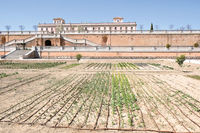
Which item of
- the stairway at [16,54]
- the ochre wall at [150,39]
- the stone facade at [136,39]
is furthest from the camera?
the ochre wall at [150,39]

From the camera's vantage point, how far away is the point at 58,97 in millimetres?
8445

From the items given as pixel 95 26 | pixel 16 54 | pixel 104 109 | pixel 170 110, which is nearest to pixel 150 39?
pixel 95 26

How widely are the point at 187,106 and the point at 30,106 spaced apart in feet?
22.5

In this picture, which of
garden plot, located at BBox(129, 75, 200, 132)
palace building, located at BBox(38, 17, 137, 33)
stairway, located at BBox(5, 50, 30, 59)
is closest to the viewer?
garden plot, located at BBox(129, 75, 200, 132)

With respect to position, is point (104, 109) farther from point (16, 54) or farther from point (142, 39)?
point (142, 39)

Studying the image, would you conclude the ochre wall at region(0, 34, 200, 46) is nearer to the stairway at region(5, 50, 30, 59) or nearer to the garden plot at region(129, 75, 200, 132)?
the stairway at region(5, 50, 30, 59)

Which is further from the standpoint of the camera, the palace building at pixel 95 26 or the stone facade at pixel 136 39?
the palace building at pixel 95 26

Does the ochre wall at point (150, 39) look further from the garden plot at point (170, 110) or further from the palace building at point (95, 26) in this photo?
the garden plot at point (170, 110)

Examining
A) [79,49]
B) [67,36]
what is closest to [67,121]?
[79,49]

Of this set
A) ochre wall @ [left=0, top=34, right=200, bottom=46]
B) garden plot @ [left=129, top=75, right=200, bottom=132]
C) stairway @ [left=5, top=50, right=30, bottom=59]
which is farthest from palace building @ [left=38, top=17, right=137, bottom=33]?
garden plot @ [left=129, top=75, right=200, bottom=132]

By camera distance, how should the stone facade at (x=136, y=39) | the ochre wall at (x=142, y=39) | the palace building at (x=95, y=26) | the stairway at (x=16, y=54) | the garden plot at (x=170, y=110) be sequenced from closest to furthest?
the garden plot at (x=170, y=110) < the stairway at (x=16, y=54) < the stone facade at (x=136, y=39) < the ochre wall at (x=142, y=39) < the palace building at (x=95, y=26)

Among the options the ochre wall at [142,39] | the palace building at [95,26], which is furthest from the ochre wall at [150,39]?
the palace building at [95,26]

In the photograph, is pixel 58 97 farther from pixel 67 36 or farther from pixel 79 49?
pixel 67 36

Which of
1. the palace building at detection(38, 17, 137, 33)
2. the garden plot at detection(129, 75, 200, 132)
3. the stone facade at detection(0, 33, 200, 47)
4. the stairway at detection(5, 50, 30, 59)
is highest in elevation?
the palace building at detection(38, 17, 137, 33)
